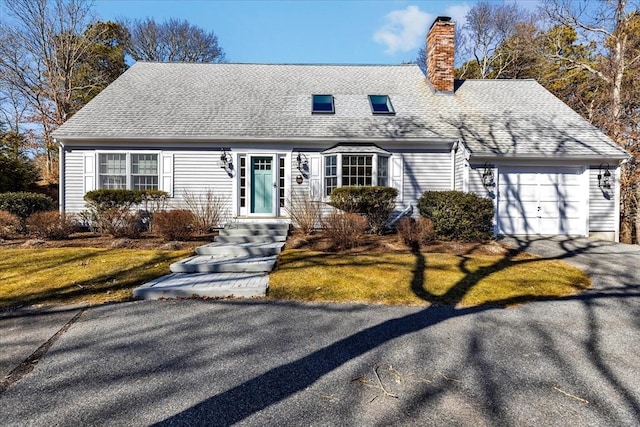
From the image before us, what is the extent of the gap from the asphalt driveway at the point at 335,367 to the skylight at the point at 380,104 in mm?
8464

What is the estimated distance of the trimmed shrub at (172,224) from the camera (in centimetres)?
793

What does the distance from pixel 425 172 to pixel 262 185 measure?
5.21 metres

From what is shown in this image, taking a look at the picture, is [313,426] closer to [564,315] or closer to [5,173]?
[564,315]

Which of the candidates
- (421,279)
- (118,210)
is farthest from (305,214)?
(118,210)

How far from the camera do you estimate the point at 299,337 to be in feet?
10.7

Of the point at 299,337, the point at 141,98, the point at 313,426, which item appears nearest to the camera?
the point at 313,426

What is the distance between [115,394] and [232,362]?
0.84 meters

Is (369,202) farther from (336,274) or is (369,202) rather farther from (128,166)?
(128,166)

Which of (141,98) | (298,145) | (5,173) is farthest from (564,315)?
(5,173)

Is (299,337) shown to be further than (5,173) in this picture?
No

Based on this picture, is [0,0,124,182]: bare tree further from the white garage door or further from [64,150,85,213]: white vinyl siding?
the white garage door

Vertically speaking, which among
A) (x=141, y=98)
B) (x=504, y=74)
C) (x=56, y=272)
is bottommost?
(x=56, y=272)

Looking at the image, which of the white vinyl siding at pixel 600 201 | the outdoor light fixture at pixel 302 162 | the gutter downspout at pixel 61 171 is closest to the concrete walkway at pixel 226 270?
the outdoor light fixture at pixel 302 162

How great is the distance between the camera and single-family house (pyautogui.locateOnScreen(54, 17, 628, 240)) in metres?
9.96
